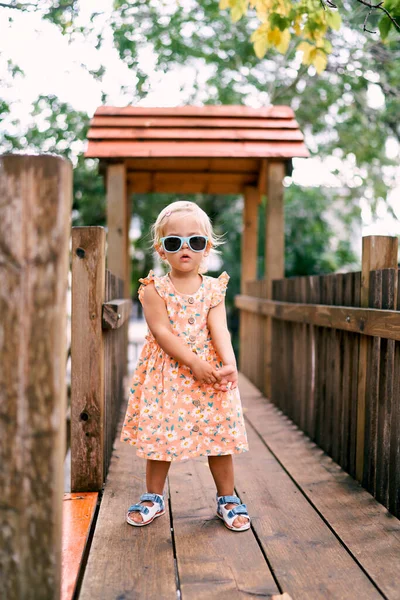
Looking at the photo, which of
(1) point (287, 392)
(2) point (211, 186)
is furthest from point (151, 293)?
A: (2) point (211, 186)

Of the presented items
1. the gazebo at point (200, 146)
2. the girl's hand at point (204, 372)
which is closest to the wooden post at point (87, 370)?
the girl's hand at point (204, 372)

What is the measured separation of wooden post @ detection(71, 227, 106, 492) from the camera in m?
3.10

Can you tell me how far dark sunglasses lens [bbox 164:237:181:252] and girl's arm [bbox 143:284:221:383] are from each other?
0.20 m

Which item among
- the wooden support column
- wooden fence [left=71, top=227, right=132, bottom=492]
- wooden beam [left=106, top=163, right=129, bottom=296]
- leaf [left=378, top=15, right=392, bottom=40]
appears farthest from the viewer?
the wooden support column

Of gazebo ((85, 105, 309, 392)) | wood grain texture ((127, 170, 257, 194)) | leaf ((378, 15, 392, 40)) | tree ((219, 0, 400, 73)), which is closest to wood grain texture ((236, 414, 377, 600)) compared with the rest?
leaf ((378, 15, 392, 40))

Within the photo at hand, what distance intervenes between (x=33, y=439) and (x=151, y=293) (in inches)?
51.0

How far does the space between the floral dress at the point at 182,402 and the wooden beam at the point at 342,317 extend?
2.51ft

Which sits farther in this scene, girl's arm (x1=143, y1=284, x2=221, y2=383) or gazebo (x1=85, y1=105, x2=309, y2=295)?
gazebo (x1=85, y1=105, x2=309, y2=295)

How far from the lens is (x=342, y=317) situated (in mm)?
3566

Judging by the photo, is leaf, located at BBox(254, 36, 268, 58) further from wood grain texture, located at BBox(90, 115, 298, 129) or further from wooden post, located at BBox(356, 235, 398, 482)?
wood grain texture, located at BBox(90, 115, 298, 129)

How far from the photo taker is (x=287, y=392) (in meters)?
5.12

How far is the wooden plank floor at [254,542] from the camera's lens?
7.02 feet

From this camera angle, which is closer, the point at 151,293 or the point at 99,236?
the point at 151,293

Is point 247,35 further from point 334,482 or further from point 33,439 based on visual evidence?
point 33,439
